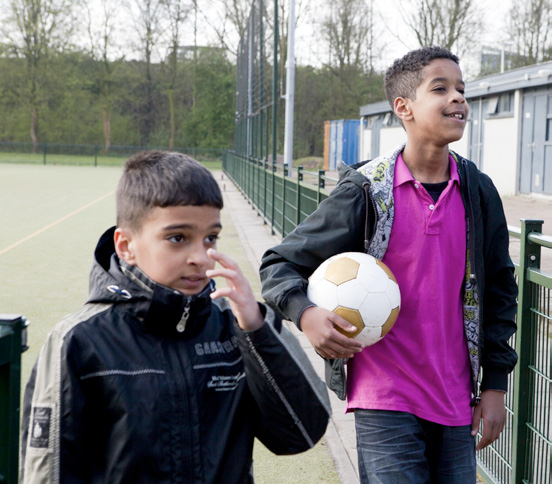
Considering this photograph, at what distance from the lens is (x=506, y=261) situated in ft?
8.67

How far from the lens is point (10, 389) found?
5.47 feet

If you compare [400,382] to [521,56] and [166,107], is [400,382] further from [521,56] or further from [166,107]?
[166,107]

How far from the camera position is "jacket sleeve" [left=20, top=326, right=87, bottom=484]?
1.69 metres

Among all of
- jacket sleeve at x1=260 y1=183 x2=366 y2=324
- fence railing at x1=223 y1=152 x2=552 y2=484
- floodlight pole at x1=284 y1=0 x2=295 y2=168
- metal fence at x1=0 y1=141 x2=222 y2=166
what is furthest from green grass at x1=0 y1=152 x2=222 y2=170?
jacket sleeve at x1=260 y1=183 x2=366 y2=324

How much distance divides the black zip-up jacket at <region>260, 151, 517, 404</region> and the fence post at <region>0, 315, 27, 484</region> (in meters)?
1.06

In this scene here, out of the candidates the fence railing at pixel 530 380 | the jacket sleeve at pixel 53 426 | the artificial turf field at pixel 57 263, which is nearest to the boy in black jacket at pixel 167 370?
the jacket sleeve at pixel 53 426

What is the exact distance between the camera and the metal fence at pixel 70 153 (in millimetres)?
53438

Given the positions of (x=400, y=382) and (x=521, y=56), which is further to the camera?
(x=521, y=56)

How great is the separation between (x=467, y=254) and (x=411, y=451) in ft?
2.16

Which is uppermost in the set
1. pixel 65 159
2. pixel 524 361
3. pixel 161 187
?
pixel 161 187

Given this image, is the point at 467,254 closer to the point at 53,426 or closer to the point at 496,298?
the point at 496,298

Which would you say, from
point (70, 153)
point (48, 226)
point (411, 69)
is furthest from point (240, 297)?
point (70, 153)

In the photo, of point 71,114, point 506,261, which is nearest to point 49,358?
point 506,261

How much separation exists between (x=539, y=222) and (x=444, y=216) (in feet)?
2.00
